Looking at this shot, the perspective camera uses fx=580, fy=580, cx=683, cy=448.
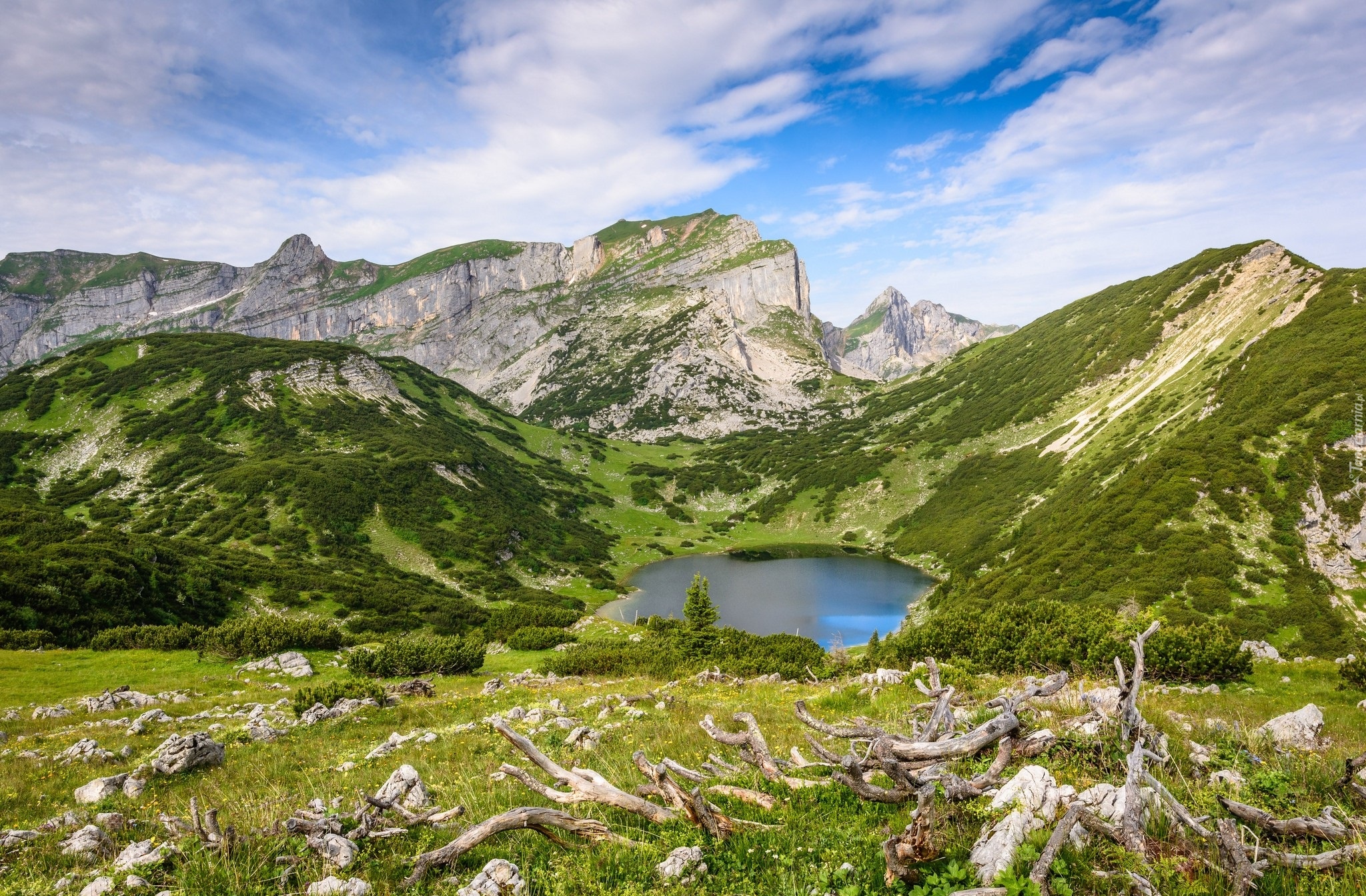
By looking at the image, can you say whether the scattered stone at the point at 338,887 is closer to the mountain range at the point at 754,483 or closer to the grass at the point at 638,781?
the grass at the point at 638,781

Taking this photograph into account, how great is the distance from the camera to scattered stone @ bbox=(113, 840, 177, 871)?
6.20 meters

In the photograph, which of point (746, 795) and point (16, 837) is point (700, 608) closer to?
point (746, 795)

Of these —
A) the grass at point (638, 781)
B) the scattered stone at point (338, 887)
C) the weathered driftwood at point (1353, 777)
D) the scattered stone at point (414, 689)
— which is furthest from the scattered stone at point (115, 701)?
the weathered driftwood at point (1353, 777)

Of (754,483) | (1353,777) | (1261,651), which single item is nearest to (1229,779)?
(1353,777)

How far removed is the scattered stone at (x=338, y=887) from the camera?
5.54 meters

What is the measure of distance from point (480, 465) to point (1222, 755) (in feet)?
397

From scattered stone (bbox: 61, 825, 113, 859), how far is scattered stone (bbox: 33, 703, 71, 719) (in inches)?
634

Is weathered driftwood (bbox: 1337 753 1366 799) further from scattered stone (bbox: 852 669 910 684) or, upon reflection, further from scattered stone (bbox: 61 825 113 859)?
scattered stone (bbox: 61 825 113 859)

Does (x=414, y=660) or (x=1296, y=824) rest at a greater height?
(x=1296, y=824)

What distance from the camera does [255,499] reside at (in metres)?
77.3

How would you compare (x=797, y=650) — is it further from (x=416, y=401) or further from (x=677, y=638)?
(x=416, y=401)

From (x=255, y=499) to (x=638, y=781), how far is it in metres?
89.5

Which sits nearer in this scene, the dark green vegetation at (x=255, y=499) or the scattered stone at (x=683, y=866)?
the scattered stone at (x=683, y=866)

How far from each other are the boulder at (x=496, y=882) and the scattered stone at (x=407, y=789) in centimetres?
289
